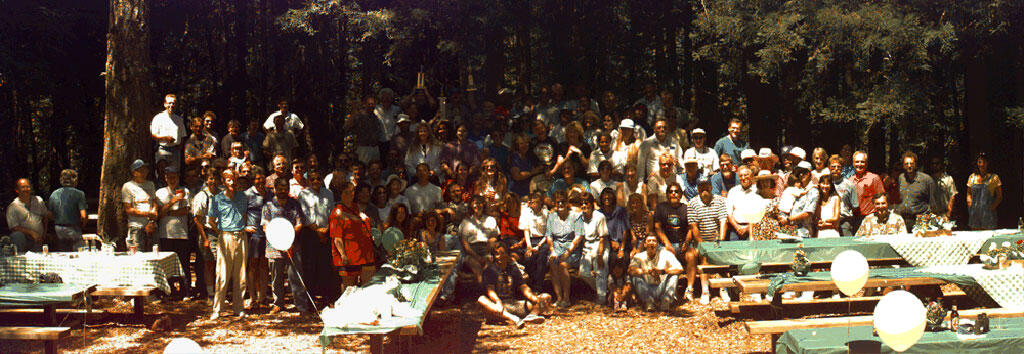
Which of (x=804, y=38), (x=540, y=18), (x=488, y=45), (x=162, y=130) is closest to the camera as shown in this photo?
(x=162, y=130)

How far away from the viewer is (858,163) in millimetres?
12531

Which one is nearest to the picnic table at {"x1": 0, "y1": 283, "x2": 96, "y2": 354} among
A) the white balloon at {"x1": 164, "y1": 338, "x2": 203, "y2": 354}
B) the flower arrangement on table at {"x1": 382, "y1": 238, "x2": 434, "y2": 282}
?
the flower arrangement on table at {"x1": 382, "y1": 238, "x2": 434, "y2": 282}

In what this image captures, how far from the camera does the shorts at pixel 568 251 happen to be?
11773mm

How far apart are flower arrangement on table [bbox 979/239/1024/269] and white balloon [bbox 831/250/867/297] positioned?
2.84 metres

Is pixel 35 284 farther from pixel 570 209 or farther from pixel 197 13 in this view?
pixel 197 13

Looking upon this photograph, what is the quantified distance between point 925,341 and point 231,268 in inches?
284

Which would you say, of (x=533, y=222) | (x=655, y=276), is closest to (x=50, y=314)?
(x=533, y=222)

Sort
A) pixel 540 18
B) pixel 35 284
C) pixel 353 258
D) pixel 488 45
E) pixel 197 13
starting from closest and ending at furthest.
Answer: pixel 35 284 < pixel 353 258 < pixel 488 45 < pixel 540 18 < pixel 197 13

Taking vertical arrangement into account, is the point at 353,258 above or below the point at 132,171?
below

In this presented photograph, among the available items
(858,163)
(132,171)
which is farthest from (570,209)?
A: (132,171)

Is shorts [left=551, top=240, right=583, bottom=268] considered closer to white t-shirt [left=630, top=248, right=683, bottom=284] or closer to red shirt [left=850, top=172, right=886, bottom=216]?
white t-shirt [left=630, top=248, right=683, bottom=284]

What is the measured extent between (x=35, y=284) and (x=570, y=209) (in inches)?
222

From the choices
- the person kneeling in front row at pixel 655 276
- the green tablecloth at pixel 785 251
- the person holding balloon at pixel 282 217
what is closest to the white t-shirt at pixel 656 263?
the person kneeling in front row at pixel 655 276

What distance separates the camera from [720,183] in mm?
12492
